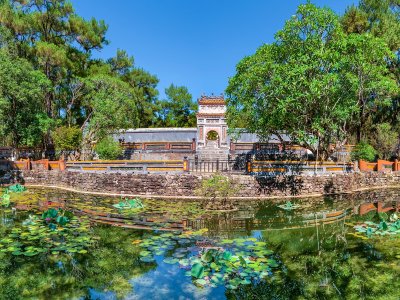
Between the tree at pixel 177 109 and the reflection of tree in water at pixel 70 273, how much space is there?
33.2 metres

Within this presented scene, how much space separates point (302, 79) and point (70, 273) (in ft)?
36.7

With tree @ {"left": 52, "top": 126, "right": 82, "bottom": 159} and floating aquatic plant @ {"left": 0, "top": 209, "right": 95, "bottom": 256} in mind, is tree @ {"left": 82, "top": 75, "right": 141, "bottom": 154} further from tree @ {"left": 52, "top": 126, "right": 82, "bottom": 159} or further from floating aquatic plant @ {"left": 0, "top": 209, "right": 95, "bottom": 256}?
floating aquatic plant @ {"left": 0, "top": 209, "right": 95, "bottom": 256}

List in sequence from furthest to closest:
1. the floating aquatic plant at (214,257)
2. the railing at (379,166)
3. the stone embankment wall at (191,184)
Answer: the railing at (379,166) → the stone embankment wall at (191,184) → the floating aquatic plant at (214,257)

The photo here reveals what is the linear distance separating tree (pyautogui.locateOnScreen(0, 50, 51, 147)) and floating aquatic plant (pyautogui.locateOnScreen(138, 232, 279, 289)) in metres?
14.6

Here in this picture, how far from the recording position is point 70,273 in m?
6.14

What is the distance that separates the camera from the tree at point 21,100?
60.1 feet

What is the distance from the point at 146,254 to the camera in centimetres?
707

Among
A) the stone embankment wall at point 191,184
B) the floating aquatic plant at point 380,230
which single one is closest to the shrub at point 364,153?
the stone embankment wall at point 191,184

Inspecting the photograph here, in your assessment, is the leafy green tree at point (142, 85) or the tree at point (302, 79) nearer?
the tree at point (302, 79)

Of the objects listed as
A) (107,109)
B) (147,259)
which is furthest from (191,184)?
(107,109)

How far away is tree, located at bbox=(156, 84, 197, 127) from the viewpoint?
4031cm

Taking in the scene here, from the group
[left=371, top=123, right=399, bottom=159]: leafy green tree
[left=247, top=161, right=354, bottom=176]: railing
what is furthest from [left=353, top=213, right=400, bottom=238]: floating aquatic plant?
[left=371, top=123, right=399, bottom=159]: leafy green tree

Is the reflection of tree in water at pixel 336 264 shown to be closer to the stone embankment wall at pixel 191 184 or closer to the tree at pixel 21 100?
the stone embankment wall at pixel 191 184

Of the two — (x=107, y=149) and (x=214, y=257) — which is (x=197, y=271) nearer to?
(x=214, y=257)
